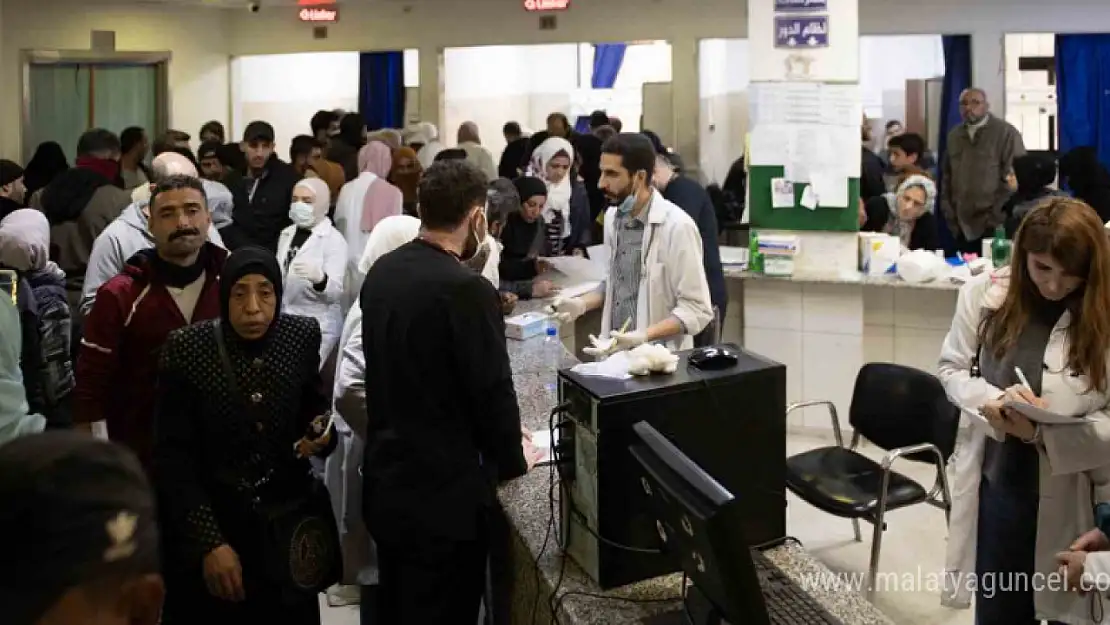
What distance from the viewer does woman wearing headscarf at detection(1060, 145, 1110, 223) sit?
6.30 meters

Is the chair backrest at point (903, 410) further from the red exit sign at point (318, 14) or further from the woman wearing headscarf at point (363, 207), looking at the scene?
the red exit sign at point (318, 14)

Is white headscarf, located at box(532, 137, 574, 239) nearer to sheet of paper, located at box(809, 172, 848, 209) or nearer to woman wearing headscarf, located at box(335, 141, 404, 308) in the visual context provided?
woman wearing headscarf, located at box(335, 141, 404, 308)

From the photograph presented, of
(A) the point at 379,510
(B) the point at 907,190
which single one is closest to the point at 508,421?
(A) the point at 379,510

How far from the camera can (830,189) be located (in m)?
5.35

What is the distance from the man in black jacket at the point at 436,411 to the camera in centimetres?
221

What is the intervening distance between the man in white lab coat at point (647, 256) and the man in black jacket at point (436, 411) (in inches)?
44.4

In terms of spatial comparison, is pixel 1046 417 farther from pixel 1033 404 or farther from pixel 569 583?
pixel 569 583

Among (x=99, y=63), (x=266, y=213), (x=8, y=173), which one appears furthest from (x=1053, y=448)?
(x=99, y=63)

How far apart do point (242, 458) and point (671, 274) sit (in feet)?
5.72

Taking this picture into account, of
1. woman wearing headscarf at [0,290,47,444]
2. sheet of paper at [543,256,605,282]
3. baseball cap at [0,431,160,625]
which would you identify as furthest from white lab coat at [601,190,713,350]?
baseball cap at [0,431,160,625]

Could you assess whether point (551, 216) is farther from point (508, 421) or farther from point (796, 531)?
point (508, 421)

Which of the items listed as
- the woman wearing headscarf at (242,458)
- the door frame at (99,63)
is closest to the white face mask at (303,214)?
the woman wearing headscarf at (242,458)

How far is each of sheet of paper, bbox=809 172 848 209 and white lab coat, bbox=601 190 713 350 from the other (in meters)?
1.97

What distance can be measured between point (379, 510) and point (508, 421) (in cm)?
36
